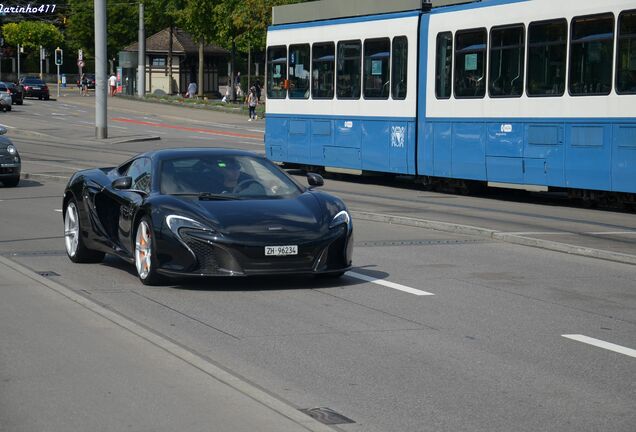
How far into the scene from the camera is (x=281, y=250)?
432 inches

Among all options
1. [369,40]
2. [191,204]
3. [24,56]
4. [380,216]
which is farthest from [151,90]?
[191,204]

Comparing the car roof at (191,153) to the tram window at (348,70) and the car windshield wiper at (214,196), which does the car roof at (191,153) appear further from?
the tram window at (348,70)

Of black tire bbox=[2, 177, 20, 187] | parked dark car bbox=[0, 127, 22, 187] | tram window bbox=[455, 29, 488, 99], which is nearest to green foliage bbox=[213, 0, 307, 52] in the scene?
black tire bbox=[2, 177, 20, 187]

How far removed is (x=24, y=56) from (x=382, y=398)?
124139mm

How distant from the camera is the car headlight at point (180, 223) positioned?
36.0 ft

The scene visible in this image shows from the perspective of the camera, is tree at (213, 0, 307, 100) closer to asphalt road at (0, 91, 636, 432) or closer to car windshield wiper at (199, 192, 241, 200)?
asphalt road at (0, 91, 636, 432)

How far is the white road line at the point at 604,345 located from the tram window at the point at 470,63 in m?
13.4

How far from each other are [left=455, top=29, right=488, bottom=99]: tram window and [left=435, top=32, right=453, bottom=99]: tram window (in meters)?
0.22

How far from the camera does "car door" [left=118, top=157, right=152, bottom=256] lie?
1183cm

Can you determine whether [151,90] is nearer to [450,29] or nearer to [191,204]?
[450,29]

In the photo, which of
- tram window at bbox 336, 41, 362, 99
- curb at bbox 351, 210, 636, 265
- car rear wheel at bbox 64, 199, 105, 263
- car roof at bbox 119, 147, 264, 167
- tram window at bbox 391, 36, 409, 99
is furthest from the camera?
tram window at bbox 336, 41, 362, 99

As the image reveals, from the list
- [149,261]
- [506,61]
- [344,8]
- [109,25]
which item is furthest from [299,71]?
[109,25]

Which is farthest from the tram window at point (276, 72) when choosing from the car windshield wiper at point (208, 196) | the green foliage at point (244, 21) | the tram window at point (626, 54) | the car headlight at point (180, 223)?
the green foliage at point (244, 21)

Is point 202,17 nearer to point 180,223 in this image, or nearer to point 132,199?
point 132,199
